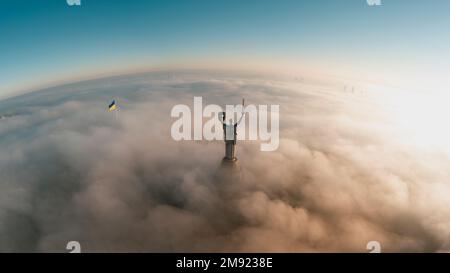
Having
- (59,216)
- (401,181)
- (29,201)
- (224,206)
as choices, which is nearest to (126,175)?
(59,216)

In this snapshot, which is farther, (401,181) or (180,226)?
(401,181)

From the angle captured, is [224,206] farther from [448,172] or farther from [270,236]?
[448,172]

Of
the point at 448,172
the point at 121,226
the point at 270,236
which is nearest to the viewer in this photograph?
the point at 270,236

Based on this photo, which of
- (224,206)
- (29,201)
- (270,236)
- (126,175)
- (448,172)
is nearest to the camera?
(270,236)

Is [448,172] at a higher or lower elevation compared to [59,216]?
higher
